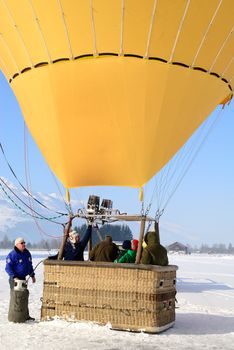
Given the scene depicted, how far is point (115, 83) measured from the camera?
8312 mm

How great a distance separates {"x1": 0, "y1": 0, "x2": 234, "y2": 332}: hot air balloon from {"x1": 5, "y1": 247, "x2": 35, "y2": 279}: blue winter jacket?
494 mm

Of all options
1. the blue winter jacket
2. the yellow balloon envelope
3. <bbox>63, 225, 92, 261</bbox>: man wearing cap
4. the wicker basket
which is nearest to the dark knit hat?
<bbox>63, 225, 92, 261</bbox>: man wearing cap

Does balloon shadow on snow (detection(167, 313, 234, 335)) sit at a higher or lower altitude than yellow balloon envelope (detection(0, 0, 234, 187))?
lower

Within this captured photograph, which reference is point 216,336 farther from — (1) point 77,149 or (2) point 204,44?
(2) point 204,44

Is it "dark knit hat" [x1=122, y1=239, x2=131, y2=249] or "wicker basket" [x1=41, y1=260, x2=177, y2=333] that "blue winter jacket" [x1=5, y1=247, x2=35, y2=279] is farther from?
"dark knit hat" [x1=122, y1=239, x2=131, y2=249]

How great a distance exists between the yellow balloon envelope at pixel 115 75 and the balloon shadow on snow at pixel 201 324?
2.38 meters

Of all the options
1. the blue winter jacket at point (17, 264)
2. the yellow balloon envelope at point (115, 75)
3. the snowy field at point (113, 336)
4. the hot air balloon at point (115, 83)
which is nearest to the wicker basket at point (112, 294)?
the hot air balloon at point (115, 83)

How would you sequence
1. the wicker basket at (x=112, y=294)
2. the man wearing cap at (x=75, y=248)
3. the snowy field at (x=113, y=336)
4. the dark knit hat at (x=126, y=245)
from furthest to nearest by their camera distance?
the dark knit hat at (x=126, y=245) < the man wearing cap at (x=75, y=248) < the wicker basket at (x=112, y=294) < the snowy field at (x=113, y=336)

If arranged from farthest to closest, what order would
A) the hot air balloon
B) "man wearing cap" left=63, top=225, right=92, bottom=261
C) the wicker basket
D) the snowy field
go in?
"man wearing cap" left=63, top=225, right=92, bottom=261 < the hot air balloon < the wicker basket < the snowy field

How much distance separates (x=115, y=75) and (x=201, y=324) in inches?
162

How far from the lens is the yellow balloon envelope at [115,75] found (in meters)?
8.09

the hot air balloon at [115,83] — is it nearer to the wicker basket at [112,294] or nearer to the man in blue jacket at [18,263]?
the wicker basket at [112,294]

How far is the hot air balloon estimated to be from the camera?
26.2 ft

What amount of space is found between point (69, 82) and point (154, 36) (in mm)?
1518
